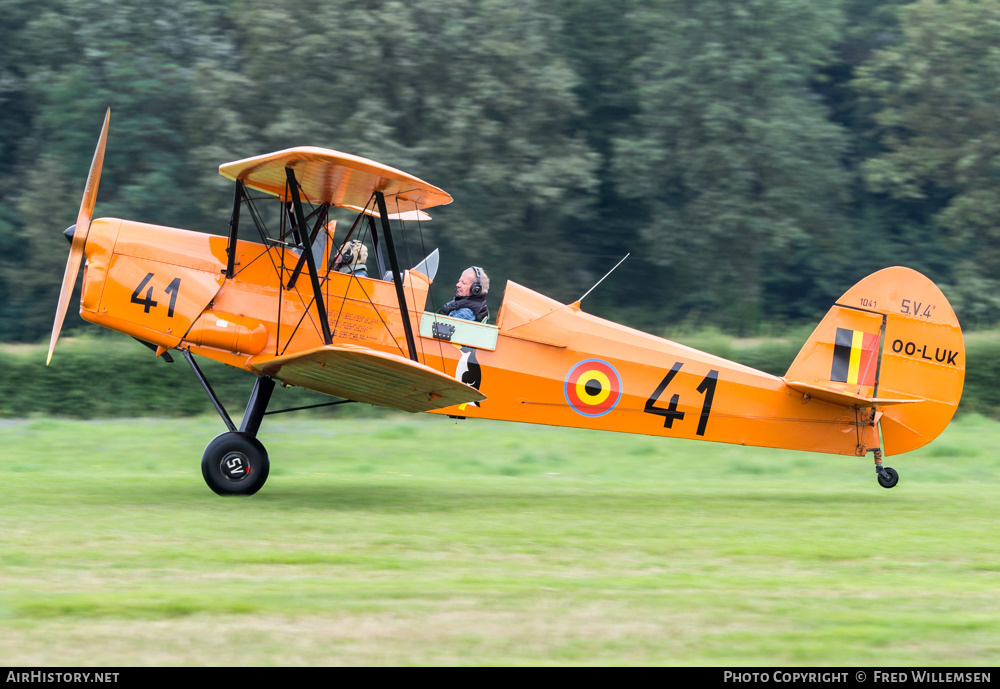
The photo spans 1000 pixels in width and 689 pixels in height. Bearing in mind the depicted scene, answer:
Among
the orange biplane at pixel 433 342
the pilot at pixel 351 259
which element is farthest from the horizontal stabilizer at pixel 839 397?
the pilot at pixel 351 259

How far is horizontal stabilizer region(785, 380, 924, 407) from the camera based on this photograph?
895cm

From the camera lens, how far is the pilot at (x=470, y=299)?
9.02m

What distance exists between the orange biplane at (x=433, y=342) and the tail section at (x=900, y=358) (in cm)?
1

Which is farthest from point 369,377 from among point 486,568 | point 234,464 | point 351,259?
point 486,568

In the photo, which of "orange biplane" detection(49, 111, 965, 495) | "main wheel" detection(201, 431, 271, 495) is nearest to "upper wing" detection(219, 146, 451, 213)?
"orange biplane" detection(49, 111, 965, 495)

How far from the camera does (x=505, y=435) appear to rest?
14.9 m

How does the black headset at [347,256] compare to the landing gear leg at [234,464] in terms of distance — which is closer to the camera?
the landing gear leg at [234,464]

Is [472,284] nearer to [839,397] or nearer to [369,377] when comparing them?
[369,377]

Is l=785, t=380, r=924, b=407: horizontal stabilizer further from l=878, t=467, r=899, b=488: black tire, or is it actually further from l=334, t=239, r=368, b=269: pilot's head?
l=334, t=239, r=368, b=269: pilot's head

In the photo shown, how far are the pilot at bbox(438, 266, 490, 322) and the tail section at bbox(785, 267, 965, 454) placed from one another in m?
2.88

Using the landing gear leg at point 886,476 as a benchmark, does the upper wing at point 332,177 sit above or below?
above

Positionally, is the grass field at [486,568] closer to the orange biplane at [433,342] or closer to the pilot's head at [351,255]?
the orange biplane at [433,342]

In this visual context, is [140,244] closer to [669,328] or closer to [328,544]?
[328,544]

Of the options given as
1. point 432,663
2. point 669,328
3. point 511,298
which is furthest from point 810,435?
point 669,328
